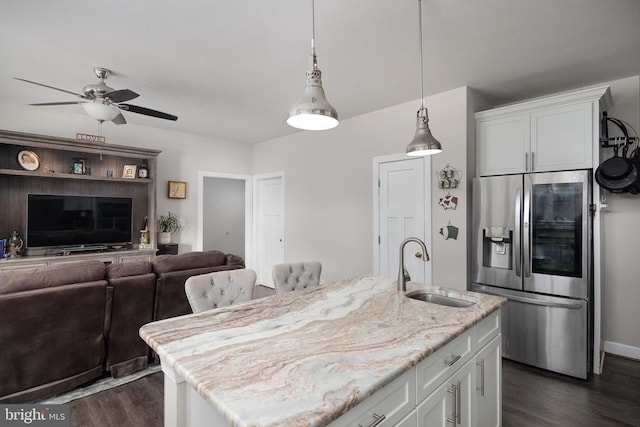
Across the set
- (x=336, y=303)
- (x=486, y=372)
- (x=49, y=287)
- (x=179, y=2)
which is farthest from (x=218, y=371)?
(x=179, y=2)

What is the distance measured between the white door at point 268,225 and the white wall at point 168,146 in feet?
1.94

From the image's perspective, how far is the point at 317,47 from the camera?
8.26 feet

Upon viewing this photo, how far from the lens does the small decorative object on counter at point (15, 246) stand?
3.76 m

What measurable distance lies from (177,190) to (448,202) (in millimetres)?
4138

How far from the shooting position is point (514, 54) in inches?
103

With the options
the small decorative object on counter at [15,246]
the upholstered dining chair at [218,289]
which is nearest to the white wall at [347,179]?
the upholstered dining chair at [218,289]

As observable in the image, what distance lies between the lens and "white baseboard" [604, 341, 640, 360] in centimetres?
303

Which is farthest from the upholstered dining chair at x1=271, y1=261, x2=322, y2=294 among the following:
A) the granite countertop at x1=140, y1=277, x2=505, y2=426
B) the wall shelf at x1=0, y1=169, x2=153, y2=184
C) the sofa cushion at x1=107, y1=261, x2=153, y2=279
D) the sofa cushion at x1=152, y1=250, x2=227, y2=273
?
the wall shelf at x1=0, y1=169, x2=153, y2=184

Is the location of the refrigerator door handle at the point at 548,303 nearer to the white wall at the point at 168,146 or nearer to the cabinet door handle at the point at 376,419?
the cabinet door handle at the point at 376,419

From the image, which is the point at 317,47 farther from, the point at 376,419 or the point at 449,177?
the point at 376,419

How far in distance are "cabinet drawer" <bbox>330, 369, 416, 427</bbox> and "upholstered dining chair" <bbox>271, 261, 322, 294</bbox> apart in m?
1.45

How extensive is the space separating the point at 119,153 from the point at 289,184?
250 centimetres

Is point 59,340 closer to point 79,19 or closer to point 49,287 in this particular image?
Answer: point 49,287

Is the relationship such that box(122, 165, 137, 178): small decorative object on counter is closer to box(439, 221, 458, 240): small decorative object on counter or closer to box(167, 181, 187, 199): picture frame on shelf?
box(167, 181, 187, 199): picture frame on shelf
